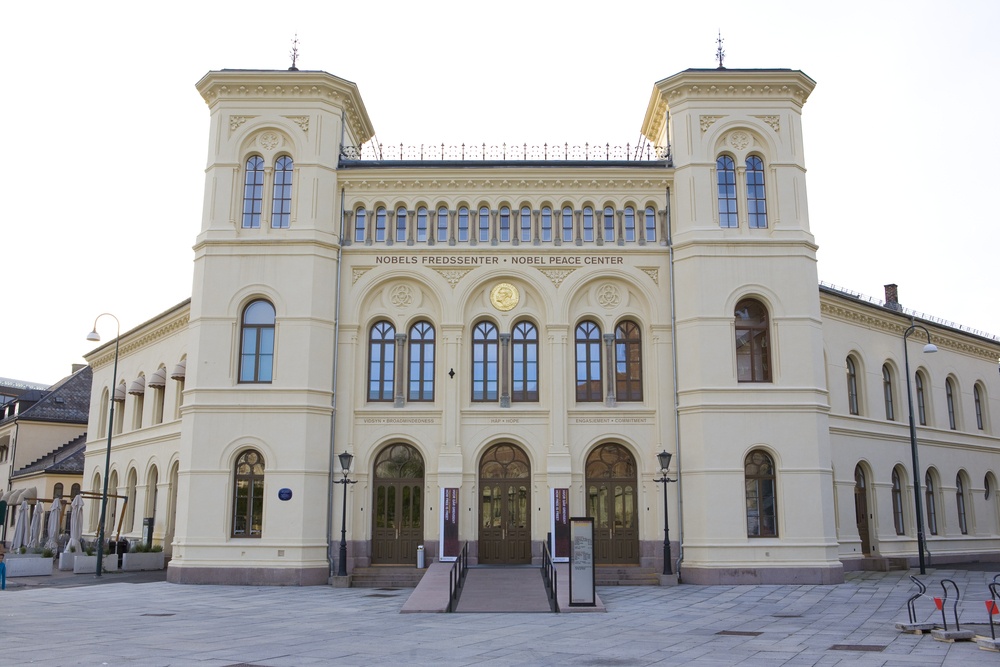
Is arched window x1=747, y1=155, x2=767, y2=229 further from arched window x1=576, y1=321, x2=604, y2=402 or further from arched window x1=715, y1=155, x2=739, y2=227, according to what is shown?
arched window x1=576, y1=321, x2=604, y2=402

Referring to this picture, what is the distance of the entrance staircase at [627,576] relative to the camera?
26031 mm

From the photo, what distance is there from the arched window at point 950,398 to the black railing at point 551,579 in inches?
826

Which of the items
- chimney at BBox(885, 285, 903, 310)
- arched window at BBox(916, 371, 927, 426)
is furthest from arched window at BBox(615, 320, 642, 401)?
chimney at BBox(885, 285, 903, 310)

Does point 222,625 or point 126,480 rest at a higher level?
point 126,480

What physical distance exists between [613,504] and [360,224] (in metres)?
12.1

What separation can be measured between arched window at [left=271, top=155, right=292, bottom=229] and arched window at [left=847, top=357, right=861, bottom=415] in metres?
20.7

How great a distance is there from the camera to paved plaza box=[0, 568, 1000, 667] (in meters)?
13.3

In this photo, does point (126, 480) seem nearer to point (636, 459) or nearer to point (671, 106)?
point (636, 459)

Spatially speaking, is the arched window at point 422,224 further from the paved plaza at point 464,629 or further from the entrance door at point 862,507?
the entrance door at point 862,507

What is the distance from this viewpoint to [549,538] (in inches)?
1065

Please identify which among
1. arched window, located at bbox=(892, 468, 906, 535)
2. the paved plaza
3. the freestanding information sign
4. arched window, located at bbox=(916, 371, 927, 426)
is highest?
arched window, located at bbox=(916, 371, 927, 426)

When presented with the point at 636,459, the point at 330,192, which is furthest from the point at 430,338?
the point at 636,459

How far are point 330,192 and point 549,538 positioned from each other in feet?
42.2

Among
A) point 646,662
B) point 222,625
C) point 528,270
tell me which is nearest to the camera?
point 646,662
